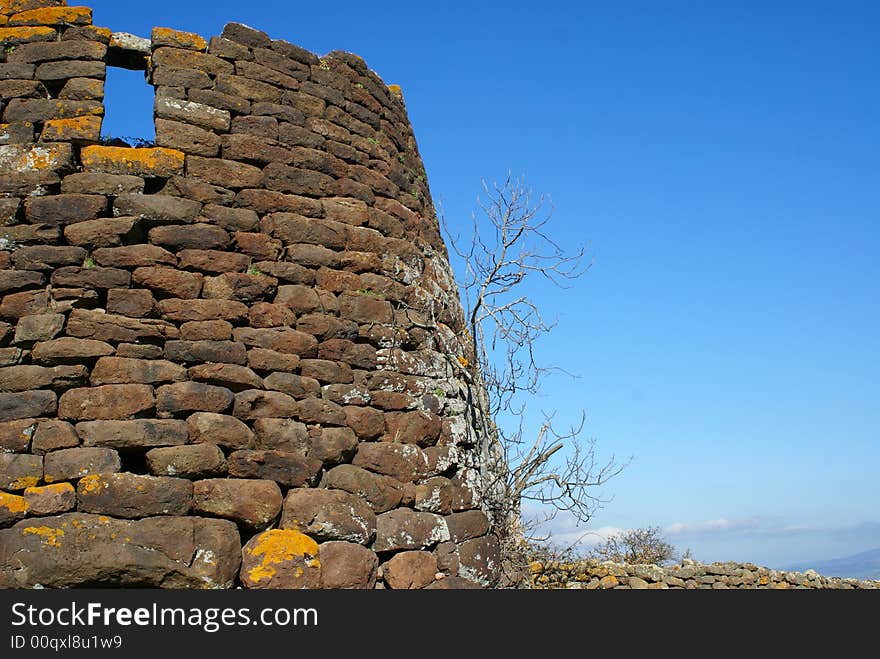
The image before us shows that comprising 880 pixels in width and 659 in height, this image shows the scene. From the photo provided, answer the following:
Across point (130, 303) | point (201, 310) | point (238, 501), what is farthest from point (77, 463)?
point (201, 310)

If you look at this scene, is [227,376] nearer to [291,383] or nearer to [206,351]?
[206,351]

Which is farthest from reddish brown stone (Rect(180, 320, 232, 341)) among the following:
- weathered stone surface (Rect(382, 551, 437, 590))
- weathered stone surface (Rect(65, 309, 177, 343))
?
weathered stone surface (Rect(382, 551, 437, 590))

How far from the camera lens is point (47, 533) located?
162 inches

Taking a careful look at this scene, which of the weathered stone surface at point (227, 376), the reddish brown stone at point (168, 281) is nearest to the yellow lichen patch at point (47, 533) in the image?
the weathered stone surface at point (227, 376)

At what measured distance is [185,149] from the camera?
17.5ft

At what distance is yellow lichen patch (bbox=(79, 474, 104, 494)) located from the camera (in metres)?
4.26

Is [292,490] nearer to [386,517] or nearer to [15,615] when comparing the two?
[386,517]

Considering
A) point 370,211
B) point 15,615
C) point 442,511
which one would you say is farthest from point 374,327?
point 15,615

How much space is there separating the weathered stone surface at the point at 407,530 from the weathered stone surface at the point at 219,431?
933mm

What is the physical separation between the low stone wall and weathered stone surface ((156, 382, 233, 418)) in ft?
17.3

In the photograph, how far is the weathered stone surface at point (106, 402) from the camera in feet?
14.8

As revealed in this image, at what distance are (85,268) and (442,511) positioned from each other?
2656 mm

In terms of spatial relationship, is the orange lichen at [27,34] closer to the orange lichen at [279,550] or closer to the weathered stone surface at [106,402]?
the weathered stone surface at [106,402]

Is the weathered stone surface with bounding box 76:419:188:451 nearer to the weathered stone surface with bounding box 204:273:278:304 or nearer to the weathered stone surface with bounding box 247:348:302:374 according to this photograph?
the weathered stone surface with bounding box 247:348:302:374
